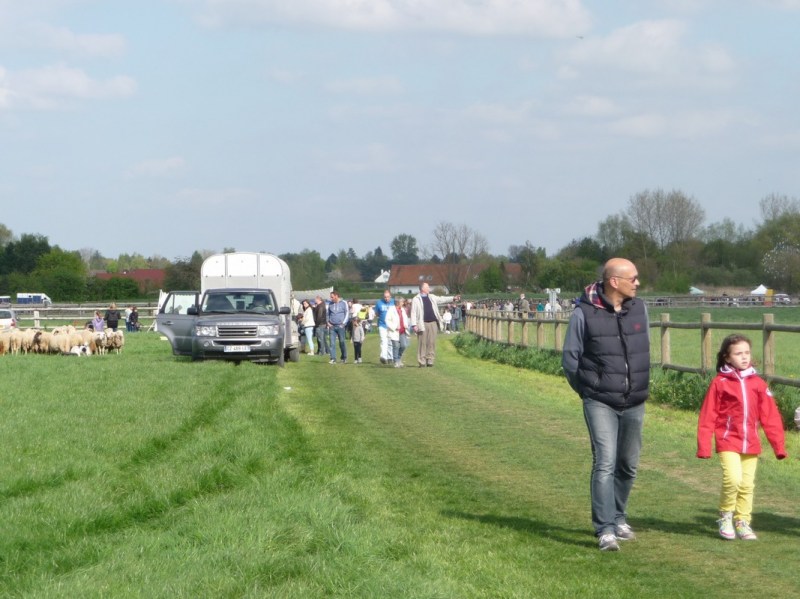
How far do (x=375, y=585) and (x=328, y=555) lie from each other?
0.77 m

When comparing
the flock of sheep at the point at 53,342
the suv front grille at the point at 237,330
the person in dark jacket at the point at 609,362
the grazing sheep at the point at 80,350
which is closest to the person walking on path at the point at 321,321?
the suv front grille at the point at 237,330

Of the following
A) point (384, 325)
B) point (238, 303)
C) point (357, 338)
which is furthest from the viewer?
point (357, 338)

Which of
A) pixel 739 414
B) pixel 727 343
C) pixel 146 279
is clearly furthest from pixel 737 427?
pixel 146 279

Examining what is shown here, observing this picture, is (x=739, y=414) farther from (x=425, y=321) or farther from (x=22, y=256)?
(x=22, y=256)

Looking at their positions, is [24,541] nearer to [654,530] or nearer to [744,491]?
[654,530]

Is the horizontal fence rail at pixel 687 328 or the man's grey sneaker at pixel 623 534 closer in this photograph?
the man's grey sneaker at pixel 623 534

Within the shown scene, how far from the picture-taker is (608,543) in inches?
276

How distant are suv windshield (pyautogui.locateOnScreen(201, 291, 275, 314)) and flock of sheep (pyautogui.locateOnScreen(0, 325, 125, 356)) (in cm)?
665

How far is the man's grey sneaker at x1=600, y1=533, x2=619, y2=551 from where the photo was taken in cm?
700

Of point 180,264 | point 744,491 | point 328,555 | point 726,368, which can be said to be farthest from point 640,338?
point 180,264

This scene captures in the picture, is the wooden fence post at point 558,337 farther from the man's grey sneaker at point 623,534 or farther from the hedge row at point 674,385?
the man's grey sneaker at point 623,534

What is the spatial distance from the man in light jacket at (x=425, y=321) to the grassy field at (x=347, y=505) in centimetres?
985

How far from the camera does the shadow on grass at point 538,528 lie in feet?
24.0

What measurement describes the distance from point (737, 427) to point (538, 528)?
1479 millimetres
